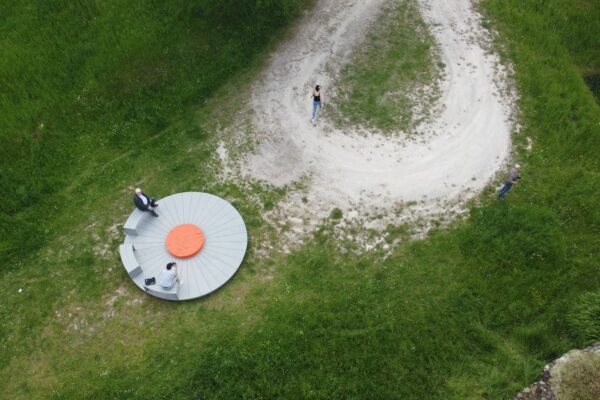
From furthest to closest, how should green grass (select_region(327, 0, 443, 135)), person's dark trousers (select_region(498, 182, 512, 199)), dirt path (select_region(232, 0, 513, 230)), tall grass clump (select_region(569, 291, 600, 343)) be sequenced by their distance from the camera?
green grass (select_region(327, 0, 443, 135)) → dirt path (select_region(232, 0, 513, 230)) → person's dark trousers (select_region(498, 182, 512, 199)) → tall grass clump (select_region(569, 291, 600, 343))

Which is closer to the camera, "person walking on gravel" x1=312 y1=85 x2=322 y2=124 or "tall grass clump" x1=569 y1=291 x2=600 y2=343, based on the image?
"tall grass clump" x1=569 y1=291 x2=600 y2=343

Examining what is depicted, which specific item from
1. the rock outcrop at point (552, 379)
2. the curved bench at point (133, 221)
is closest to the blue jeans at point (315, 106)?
the curved bench at point (133, 221)

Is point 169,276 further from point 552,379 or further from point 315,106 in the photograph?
point 552,379

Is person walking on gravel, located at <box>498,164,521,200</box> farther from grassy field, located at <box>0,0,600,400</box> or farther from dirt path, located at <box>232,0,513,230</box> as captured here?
dirt path, located at <box>232,0,513,230</box>

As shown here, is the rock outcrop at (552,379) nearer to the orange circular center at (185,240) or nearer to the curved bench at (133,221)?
the orange circular center at (185,240)

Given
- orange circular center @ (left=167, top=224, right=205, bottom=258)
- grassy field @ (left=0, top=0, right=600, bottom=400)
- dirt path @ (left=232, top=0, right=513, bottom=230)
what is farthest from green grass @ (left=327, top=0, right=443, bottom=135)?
orange circular center @ (left=167, top=224, right=205, bottom=258)

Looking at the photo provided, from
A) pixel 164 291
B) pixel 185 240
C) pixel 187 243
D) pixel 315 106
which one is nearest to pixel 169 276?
pixel 164 291
